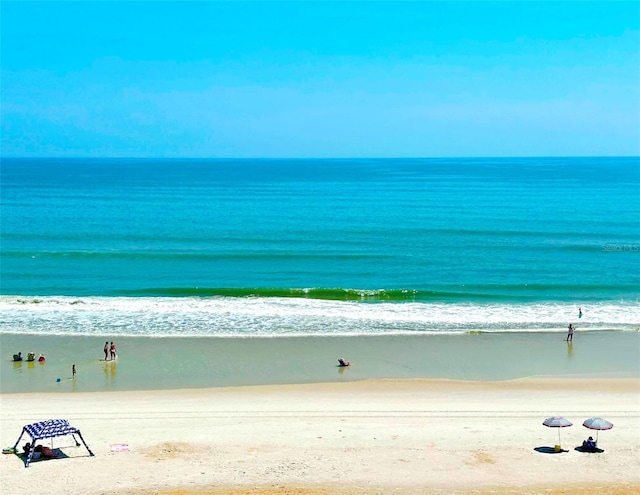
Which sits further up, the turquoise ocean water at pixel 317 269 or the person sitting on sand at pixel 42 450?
the turquoise ocean water at pixel 317 269

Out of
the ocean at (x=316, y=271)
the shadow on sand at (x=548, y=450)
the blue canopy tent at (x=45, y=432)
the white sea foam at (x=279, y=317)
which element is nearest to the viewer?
the blue canopy tent at (x=45, y=432)

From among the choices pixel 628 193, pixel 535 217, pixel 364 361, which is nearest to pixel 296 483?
pixel 364 361

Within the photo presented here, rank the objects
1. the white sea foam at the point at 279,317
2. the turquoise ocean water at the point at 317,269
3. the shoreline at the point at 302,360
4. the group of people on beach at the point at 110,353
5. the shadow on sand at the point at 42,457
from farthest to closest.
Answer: the turquoise ocean water at the point at 317,269 < the white sea foam at the point at 279,317 < the group of people on beach at the point at 110,353 < the shoreline at the point at 302,360 < the shadow on sand at the point at 42,457

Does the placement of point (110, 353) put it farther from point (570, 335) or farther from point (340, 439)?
point (570, 335)

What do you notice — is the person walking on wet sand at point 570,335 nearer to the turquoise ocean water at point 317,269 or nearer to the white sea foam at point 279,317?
the white sea foam at point 279,317

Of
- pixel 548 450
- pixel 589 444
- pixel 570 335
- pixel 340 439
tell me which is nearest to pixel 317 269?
pixel 570 335

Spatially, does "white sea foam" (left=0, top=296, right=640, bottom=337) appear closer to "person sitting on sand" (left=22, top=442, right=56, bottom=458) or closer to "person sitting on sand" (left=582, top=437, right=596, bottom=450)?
"person sitting on sand" (left=22, top=442, right=56, bottom=458)

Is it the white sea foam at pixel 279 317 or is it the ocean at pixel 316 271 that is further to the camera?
the ocean at pixel 316 271

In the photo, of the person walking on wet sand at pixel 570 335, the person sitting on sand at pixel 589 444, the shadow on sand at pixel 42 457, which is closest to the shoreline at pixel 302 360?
the person walking on wet sand at pixel 570 335
